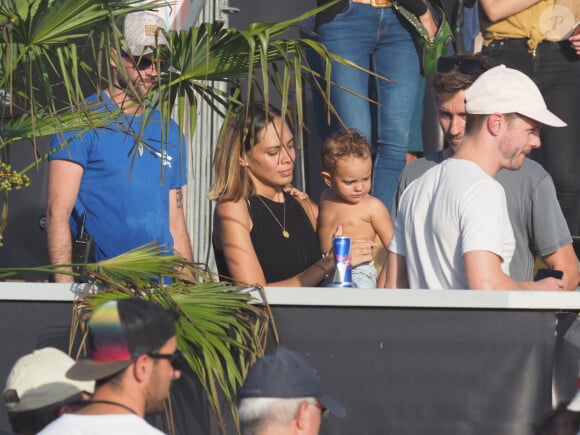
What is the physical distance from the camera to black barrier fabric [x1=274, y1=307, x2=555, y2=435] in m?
5.19

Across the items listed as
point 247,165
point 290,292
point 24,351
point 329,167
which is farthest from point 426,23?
point 24,351

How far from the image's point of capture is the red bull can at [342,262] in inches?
221

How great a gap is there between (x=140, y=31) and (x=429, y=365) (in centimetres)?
215

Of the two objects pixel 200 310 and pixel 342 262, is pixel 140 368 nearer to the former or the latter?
pixel 200 310

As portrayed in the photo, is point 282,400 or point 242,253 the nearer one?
point 282,400

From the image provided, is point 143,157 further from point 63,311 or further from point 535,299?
point 535,299

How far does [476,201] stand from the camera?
4.92 m

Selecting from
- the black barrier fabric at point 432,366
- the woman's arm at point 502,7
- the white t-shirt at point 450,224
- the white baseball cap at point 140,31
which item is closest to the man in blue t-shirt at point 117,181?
the white baseball cap at point 140,31

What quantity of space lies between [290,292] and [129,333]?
159cm

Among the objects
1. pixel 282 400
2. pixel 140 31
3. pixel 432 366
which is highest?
pixel 140 31

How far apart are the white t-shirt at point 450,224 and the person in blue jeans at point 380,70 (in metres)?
1.87

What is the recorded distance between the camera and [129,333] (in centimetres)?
380

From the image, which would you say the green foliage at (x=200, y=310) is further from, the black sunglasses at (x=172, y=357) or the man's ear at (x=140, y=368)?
the man's ear at (x=140, y=368)

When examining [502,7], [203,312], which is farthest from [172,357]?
[502,7]
